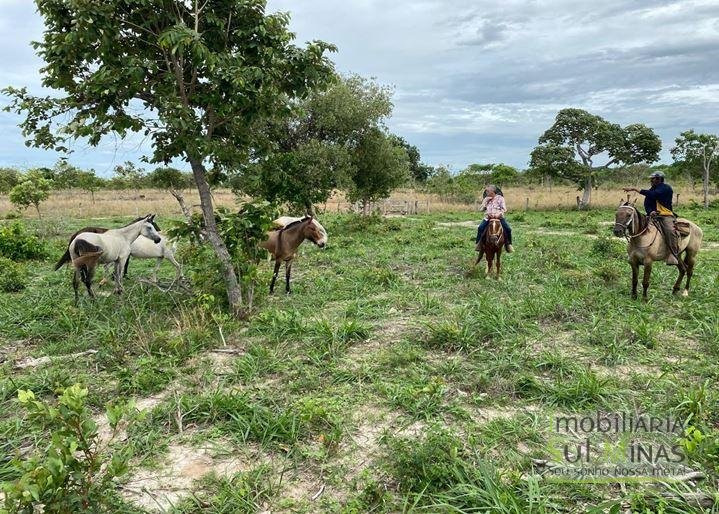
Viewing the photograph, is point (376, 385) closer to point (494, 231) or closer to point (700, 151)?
point (494, 231)

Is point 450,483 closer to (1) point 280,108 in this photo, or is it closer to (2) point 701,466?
(2) point 701,466

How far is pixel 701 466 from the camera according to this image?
3.40 m

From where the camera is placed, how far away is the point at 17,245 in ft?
40.7

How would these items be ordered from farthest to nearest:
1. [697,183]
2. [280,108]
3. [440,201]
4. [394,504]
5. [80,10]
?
[697,183] → [440,201] → [280,108] → [80,10] → [394,504]

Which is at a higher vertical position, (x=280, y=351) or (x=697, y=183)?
(x=697, y=183)

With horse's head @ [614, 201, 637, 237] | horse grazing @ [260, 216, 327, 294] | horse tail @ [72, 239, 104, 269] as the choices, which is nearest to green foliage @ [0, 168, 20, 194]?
horse tail @ [72, 239, 104, 269]

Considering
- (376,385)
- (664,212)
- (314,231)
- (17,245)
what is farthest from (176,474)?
(17,245)

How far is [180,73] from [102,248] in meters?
3.57

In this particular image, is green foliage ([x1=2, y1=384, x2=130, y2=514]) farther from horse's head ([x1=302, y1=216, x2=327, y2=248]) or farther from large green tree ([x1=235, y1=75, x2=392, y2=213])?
large green tree ([x1=235, y1=75, x2=392, y2=213])

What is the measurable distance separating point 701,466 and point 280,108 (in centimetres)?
710

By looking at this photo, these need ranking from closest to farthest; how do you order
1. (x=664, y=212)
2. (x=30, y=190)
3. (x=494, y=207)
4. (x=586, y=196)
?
1. (x=664, y=212)
2. (x=494, y=207)
3. (x=30, y=190)
4. (x=586, y=196)

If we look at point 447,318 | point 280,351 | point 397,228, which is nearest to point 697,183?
point 397,228

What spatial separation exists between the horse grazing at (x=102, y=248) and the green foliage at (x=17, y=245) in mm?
5686

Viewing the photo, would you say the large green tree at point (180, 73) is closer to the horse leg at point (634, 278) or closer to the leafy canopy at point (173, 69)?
the leafy canopy at point (173, 69)
